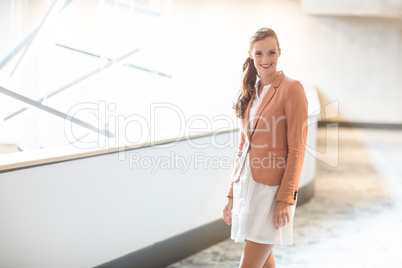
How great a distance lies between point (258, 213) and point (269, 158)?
0.76 feet

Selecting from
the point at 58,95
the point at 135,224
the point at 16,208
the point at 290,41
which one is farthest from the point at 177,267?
the point at 290,41

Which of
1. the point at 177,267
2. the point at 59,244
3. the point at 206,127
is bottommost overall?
the point at 177,267

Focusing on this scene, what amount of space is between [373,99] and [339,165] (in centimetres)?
392

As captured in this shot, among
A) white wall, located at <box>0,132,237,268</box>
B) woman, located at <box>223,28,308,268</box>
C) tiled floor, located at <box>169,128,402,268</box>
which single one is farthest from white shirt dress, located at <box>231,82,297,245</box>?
tiled floor, located at <box>169,128,402,268</box>

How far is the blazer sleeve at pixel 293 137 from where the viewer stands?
1.87m

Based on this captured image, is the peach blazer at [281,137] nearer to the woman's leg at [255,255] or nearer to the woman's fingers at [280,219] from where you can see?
the woman's fingers at [280,219]

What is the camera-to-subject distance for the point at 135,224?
3.04 meters

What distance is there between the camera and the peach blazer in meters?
1.88

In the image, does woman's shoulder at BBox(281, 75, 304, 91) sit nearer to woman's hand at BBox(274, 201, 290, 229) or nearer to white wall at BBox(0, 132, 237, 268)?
woman's hand at BBox(274, 201, 290, 229)

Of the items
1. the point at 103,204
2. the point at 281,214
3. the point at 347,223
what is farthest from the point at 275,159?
the point at 347,223

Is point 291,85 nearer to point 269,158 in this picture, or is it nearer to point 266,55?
point 266,55

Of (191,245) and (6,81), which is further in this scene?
(6,81)

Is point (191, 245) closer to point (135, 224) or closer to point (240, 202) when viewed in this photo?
point (135, 224)

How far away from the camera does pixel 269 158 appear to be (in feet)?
6.24
